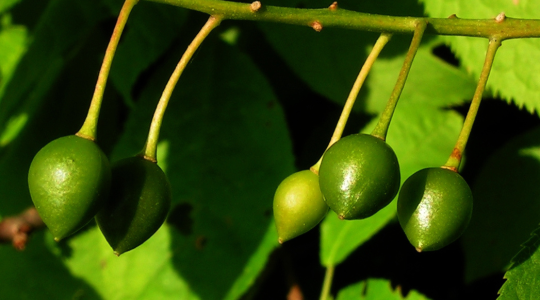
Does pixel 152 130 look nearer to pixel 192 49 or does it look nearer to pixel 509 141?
pixel 192 49

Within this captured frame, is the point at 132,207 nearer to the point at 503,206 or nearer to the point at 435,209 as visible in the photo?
the point at 435,209

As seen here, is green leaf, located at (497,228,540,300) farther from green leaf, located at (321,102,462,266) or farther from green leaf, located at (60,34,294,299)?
green leaf, located at (60,34,294,299)

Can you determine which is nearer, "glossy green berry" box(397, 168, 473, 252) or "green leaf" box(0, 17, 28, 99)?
"glossy green berry" box(397, 168, 473, 252)

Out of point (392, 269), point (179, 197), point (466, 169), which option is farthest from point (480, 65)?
point (179, 197)

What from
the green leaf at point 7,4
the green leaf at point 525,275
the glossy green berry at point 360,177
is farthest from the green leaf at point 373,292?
the green leaf at point 7,4

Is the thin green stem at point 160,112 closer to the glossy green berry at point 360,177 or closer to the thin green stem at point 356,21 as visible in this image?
the thin green stem at point 356,21

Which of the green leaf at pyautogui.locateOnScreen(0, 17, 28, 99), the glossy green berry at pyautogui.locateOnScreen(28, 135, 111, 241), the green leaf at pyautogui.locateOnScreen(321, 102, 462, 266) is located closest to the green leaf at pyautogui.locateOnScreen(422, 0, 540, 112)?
the green leaf at pyautogui.locateOnScreen(321, 102, 462, 266)

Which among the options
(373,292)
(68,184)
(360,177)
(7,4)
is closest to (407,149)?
(373,292)

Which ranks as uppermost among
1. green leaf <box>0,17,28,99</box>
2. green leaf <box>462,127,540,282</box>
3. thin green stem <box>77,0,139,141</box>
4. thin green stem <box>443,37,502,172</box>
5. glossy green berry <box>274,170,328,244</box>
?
thin green stem <box>77,0,139,141</box>
